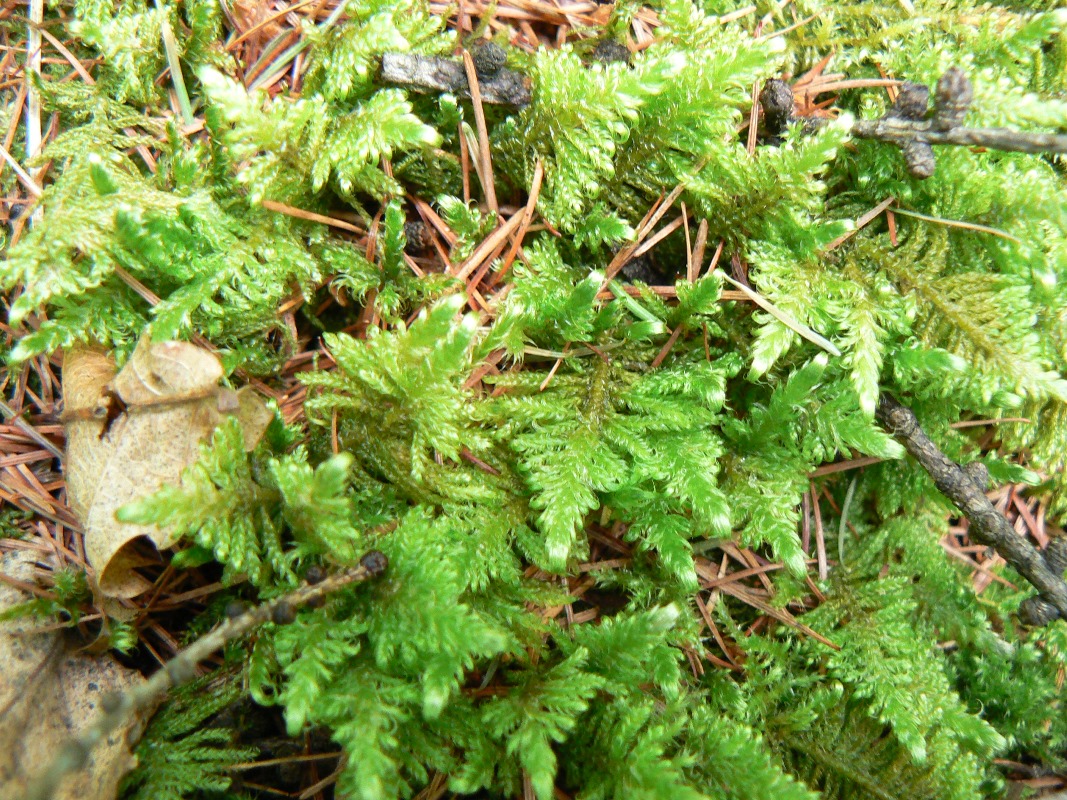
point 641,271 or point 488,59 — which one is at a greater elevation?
point 488,59

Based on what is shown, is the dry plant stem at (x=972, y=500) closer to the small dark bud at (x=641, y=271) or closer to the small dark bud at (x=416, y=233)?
the small dark bud at (x=641, y=271)

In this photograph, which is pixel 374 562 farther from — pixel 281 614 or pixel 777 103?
pixel 777 103

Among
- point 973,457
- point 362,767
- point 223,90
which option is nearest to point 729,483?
point 973,457

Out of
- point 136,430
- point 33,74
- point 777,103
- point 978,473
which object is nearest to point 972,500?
point 978,473

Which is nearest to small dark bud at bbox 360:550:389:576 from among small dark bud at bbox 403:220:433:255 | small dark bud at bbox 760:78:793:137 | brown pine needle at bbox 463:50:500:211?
small dark bud at bbox 403:220:433:255

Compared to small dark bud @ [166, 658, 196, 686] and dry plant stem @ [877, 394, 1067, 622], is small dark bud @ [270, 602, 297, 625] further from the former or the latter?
dry plant stem @ [877, 394, 1067, 622]

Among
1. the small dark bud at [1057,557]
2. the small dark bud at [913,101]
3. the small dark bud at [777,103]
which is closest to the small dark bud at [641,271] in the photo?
the small dark bud at [777,103]
